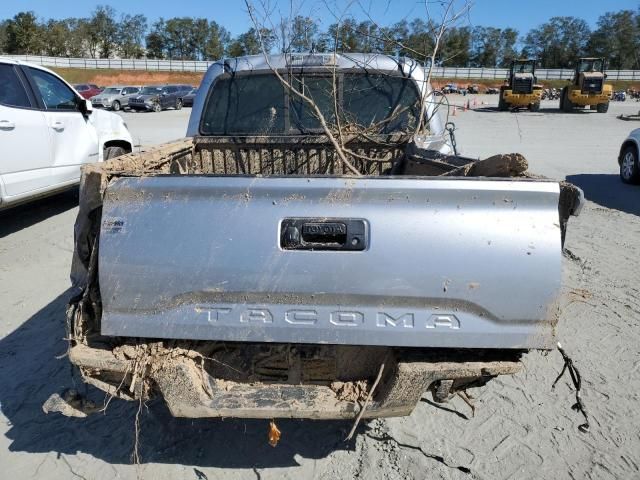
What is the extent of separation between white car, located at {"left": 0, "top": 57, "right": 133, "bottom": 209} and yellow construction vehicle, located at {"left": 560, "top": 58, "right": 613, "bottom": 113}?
28791 mm

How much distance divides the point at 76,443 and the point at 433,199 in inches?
95.3

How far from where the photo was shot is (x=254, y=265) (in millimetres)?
2182

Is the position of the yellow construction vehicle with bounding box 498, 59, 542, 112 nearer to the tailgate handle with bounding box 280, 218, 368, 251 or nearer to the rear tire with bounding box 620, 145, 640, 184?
the rear tire with bounding box 620, 145, 640, 184

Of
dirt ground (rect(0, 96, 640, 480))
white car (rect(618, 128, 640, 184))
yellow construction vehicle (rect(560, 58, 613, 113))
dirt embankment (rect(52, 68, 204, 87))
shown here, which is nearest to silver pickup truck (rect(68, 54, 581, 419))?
dirt ground (rect(0, 96, 640, 480))

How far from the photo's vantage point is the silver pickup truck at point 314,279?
2.14 metres

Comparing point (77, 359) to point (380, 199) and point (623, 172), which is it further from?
point (623, 172)

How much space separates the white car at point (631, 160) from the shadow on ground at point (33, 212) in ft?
32.8

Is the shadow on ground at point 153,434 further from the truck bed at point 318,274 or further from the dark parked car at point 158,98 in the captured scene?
the dark parked car at point 158,98

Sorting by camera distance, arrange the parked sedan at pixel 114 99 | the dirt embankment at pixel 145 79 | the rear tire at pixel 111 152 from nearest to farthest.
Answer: the rear tire at pixel 111 152, the parked sedan at pixel 114 99, the dirt embankment at pixel 145 79

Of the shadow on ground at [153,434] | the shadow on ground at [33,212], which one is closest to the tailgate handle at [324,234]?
A: the shadow on ground at [153,434]

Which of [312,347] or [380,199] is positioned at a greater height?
[380,199]

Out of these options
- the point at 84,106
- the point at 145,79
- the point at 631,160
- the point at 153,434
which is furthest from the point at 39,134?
the point at 145,79

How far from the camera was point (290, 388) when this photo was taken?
239 centimetres

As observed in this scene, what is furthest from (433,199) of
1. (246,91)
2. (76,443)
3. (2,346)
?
(2,346)
